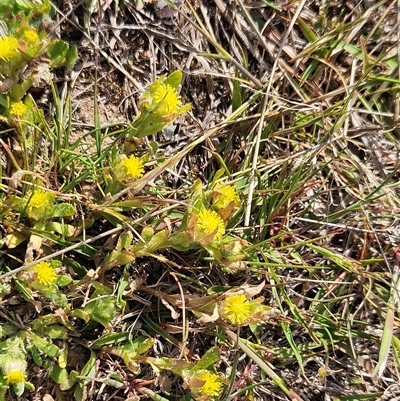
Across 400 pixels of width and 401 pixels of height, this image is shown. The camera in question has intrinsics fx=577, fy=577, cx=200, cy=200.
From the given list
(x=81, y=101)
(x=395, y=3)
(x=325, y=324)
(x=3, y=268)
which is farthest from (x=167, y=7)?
(x=325, y=324)

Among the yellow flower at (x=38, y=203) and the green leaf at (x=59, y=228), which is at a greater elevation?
the yellow flower at (x=38, y=203)

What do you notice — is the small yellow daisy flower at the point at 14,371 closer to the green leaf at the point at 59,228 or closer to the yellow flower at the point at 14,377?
the yellow flower at the point at 14,377

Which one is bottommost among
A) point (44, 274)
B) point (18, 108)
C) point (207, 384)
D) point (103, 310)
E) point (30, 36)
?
point (207, 384)

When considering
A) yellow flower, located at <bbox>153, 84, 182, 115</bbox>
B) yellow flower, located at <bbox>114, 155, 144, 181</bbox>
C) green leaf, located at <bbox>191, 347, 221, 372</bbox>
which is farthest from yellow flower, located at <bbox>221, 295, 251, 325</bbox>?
yellow flower, located at <bbox>153, 84, 182, 115</bbox>

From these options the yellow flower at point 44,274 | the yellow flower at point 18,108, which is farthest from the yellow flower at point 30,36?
the yellow flower at point 44,274

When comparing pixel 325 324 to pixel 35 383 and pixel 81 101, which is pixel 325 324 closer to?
pixel 35 383

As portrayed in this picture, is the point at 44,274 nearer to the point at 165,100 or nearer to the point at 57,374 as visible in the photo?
the point at 57,374

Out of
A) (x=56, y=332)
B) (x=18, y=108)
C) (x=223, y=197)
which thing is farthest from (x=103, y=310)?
(x=18, y=108)
